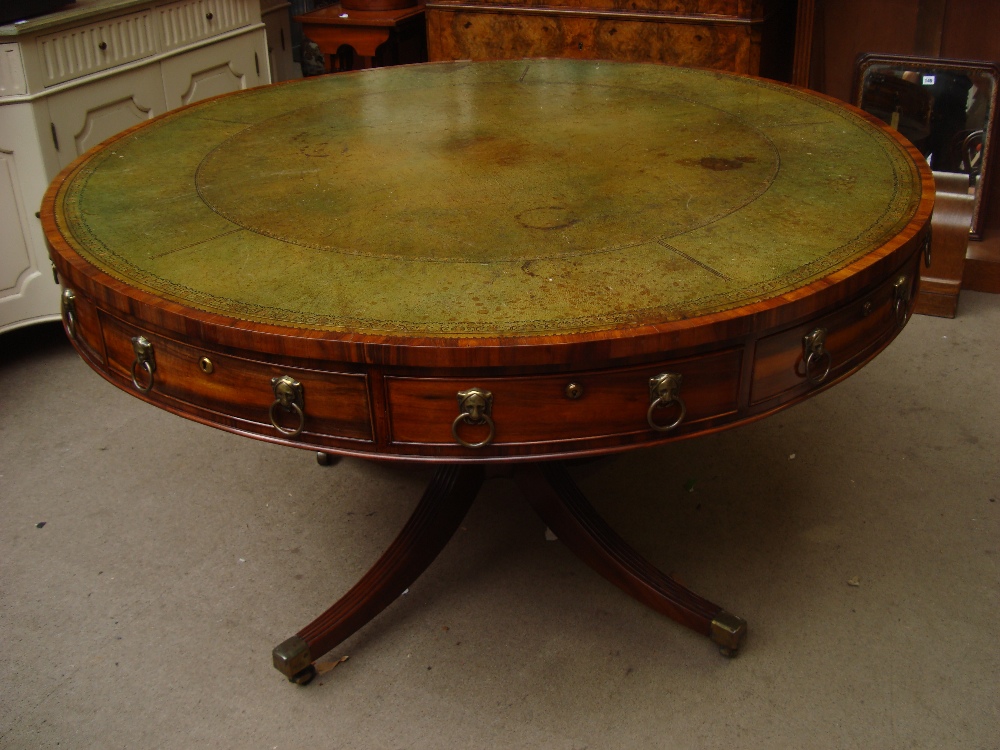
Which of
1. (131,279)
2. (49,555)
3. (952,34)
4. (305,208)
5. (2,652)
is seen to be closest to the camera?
(131,279)

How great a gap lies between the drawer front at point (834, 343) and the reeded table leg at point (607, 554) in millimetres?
615

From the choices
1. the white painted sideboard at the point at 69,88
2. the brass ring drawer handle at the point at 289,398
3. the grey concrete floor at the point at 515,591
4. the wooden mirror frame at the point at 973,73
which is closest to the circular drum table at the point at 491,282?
the brass ring drawer handle at the point at 289,398

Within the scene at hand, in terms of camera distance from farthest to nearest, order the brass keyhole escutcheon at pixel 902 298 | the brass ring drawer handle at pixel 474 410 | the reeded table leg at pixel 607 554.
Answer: the reeded table leg at pixel 607 554 < the brass keyhole escutcheon at pixel 902 298 < the brass ring drawer handle at pixel 474 410

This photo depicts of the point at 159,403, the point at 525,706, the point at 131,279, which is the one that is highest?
the point at 131,279

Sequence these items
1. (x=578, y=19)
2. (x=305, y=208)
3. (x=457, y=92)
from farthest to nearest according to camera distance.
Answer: (x=578, y=19) < (x=457, y=92) < (x=305, y=208)

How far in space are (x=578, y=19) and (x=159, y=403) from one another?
264 centimetres

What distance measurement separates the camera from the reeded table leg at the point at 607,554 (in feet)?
6.66

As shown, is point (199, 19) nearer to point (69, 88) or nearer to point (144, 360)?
point (69, 88)

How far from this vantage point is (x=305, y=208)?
1822 millimetres

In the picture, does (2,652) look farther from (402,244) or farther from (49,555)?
Result: (402,244)

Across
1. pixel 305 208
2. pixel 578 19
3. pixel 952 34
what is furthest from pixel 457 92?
pixel 952 34

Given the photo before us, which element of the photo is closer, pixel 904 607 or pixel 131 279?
pixel 131 279

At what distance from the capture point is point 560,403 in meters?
1.44

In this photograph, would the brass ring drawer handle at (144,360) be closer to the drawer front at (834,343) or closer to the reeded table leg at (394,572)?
the reeded table leg at (394,572)
